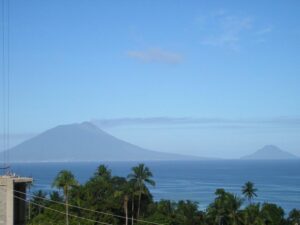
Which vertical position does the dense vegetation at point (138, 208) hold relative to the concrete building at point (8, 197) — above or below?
below

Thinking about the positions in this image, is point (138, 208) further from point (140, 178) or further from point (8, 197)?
point (8, 197)

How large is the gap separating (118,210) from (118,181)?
6.39 metres

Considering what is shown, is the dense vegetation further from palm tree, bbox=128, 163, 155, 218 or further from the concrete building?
the concrete building

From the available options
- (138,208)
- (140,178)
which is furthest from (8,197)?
(138,208)

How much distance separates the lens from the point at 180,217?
47.0m

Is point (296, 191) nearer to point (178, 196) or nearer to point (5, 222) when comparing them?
point (178, 196)

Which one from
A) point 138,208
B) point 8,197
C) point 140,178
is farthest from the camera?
point 138,208

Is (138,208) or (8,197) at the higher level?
(8,197)

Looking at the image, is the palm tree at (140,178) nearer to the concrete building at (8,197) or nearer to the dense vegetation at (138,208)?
the dense vegetation at (138,208)

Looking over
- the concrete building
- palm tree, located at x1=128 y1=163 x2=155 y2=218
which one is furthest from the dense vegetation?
the concrete building

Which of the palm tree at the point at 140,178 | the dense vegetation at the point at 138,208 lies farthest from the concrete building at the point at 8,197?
the palm tree at the point at 140,178

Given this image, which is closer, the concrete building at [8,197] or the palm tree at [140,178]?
the concrete building at [8,197]

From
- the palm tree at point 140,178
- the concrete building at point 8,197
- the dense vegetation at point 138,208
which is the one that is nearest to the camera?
the concrete building at point 8,197

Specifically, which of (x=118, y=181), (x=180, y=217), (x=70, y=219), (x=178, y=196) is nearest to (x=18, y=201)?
(x=70, y=219)
